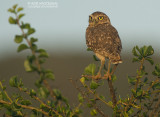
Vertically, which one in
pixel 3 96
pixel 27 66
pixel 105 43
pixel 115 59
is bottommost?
pixel 115 59

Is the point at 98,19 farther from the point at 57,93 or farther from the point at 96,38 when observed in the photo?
the point at 57,93

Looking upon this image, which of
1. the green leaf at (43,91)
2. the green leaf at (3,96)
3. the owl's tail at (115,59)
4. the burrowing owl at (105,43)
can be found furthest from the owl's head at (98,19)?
the green leaf at (43,91)

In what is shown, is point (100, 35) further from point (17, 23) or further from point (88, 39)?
point (17, 23)

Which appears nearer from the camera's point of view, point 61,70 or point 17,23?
point 17,23

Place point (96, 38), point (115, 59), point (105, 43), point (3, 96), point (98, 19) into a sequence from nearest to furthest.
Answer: point (3, 96), point (115, 59), point (105, 43), point (96, 38), point (98, 19)

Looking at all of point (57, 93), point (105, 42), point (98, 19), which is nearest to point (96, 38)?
point (105, 42)

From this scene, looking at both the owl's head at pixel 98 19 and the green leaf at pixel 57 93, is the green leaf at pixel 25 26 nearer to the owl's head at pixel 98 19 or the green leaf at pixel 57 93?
the green leaf at pixel 57 93

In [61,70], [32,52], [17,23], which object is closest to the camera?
[32,52]

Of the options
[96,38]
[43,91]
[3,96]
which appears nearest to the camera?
[43,91]

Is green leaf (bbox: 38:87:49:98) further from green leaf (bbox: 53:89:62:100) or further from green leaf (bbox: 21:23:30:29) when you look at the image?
green leaf (bbox: 21:23:30:29)

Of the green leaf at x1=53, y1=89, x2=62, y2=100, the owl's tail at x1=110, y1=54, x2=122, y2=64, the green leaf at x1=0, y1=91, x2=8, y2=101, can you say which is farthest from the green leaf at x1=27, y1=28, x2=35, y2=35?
the owl's tail at x1=110, y1=54, x2=122, y2=64

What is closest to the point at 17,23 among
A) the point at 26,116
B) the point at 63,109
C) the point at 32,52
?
the point at 32,52

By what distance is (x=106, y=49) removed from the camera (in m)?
5.92

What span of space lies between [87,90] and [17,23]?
1.45 meters
